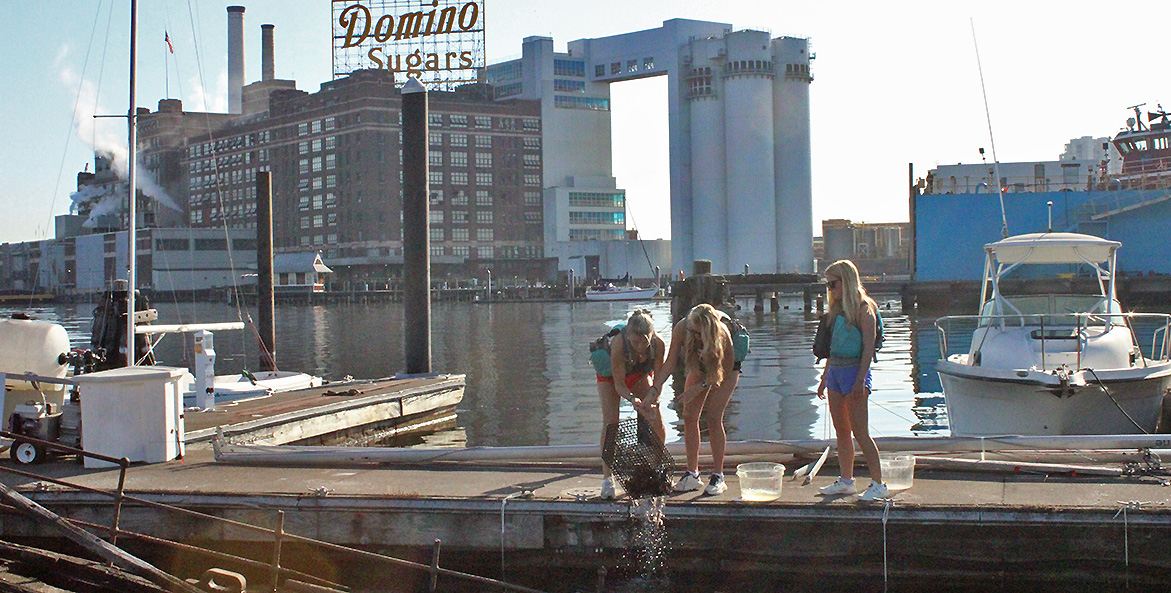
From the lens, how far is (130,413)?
10.1m

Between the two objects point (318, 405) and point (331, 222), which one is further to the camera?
point (331, 222)

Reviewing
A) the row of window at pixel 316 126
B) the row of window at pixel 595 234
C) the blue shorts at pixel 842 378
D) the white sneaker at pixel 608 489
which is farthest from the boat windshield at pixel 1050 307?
the row of window at pixel 316 126

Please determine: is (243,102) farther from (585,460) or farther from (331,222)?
(585,460)

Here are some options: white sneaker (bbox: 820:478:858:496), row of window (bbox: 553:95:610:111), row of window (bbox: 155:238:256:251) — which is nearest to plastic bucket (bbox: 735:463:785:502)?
white sneaker (bbox: 820:478:858:496)

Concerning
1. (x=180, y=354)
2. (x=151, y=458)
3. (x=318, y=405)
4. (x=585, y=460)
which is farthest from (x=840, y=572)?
(x=180, y=354)

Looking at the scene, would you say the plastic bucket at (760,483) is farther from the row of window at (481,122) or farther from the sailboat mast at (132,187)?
the row of window at (481,122)

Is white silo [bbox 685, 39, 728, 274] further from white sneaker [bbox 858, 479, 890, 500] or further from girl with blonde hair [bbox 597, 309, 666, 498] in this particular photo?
white sneaker [bbox 858, 479, 890, 500]

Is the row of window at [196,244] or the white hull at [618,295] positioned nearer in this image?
the white hull at [618,295]

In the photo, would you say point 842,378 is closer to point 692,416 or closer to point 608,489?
point 692,416

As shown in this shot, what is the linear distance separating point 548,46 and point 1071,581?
12928 cm

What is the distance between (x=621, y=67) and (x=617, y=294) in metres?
34.3

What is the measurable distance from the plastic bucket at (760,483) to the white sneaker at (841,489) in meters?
0.37

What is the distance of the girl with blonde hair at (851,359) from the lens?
780 centimetres

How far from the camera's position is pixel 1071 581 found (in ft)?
25.0
